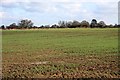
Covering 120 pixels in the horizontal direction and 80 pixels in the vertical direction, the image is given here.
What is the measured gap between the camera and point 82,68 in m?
14.1

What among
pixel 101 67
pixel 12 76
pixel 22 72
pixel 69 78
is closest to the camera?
pixel 69 78

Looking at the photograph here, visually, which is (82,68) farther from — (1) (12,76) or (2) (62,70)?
(1) (12,76)

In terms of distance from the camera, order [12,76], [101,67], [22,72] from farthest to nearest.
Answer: [101,67] < [22,72] < [12,76]

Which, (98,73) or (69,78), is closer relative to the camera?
(69,78)

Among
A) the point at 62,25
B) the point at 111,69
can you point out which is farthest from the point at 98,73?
the point at 62,25

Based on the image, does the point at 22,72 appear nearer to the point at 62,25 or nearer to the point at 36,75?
the point at 36,75

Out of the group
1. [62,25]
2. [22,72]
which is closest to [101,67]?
[22,72]

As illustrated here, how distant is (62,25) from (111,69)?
133 metres

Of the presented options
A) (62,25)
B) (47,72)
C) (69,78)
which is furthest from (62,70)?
(62,25)

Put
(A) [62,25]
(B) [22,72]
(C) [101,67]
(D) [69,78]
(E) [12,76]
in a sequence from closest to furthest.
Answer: (D) [69,78] → (E) [12,76] → (B) [22,72] → (C) [101,67] → (A) [62,25]

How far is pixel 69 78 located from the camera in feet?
38.4

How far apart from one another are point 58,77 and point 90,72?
1.79 meters

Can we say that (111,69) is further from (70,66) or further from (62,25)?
(62,25)

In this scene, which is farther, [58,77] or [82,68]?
[82,68]
